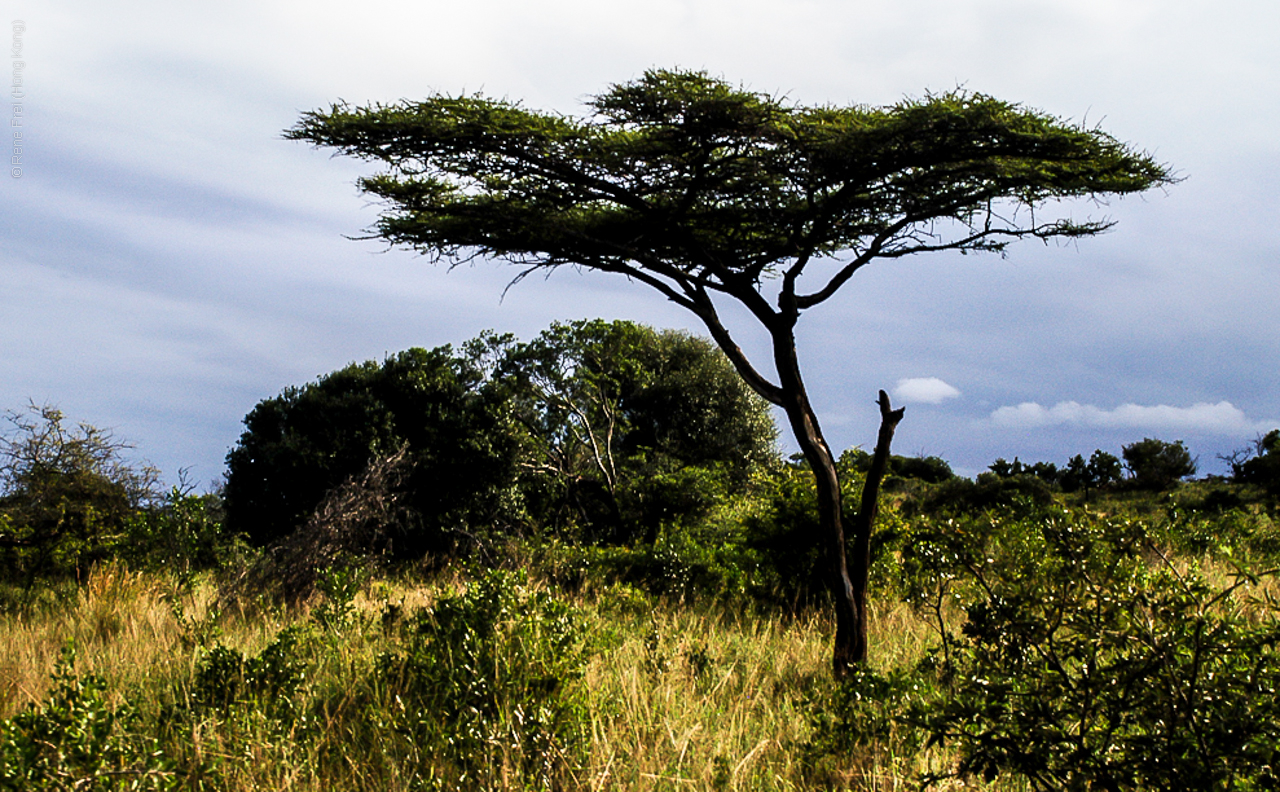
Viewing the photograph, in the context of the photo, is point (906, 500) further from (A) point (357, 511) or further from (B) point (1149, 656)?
(B) point (1149, 656)

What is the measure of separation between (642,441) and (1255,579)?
68.3ft

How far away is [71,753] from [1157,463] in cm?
2991

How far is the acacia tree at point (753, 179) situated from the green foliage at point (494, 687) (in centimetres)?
327

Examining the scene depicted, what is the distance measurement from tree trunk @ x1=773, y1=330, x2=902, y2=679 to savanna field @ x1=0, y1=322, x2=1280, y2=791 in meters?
0.42

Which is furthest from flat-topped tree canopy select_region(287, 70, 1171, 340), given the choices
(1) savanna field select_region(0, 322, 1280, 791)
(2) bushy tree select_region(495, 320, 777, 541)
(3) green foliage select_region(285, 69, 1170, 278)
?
(2) bushy tree select_region(495, 320, 777, 541)

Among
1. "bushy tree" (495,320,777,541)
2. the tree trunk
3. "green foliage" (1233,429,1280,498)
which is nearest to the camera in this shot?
the tree trunk

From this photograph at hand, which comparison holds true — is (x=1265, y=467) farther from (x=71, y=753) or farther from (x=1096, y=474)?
(x=71, y=753)

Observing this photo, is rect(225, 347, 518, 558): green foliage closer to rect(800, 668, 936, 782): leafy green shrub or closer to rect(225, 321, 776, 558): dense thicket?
rect(225, 321, 776, 558): dense thicket

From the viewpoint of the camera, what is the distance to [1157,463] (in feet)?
89.5

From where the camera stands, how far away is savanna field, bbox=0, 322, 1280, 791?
352 centimetres

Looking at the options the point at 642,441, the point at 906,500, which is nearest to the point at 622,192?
the point at 642,441

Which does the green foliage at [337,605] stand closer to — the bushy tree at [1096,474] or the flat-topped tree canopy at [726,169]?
the flat-topped tree canopy at [726,169]

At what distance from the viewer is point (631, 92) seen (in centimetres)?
837

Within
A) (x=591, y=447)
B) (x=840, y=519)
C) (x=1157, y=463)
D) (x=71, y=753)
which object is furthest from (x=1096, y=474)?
(x=71, y=753)
